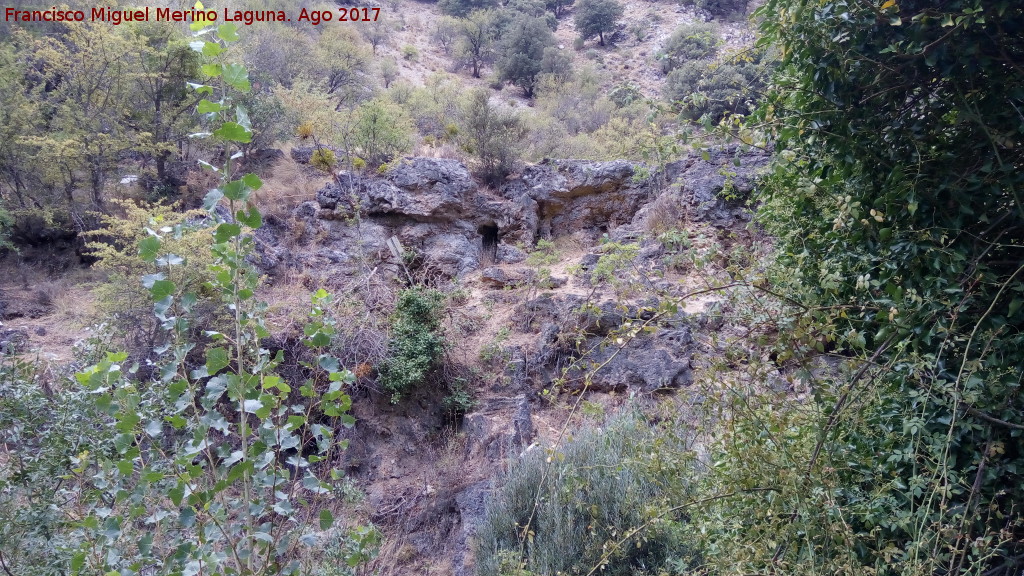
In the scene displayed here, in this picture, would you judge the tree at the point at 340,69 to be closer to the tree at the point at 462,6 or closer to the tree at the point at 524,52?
the tree at the point at 524,52

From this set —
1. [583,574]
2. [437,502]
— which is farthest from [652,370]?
[583,574]

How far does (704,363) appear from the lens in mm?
2344

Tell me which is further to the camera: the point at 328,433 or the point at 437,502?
the point at 437,502

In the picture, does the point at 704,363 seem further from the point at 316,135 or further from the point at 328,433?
the point at 316,135

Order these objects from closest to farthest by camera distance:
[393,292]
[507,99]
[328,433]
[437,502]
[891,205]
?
[328,433] < [891,205] < [437,502] < [393,292] < [507,99]

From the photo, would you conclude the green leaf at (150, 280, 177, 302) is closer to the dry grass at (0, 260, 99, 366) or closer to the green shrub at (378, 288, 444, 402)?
the green shrub at (378, 288, 444, 402)

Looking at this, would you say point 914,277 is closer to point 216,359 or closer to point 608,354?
point 216,359

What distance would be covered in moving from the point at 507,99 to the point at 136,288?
1515cm

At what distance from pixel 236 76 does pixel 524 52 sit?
22.3 meters

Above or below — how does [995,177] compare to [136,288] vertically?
above

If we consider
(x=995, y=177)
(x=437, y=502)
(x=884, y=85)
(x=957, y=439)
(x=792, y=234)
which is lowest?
(x=437, y=502)

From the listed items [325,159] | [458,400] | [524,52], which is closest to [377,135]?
[325,159]

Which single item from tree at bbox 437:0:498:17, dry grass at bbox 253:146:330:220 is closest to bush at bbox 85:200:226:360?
dry grass at bbox 253:146:330:220

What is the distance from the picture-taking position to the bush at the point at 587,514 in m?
2.82
